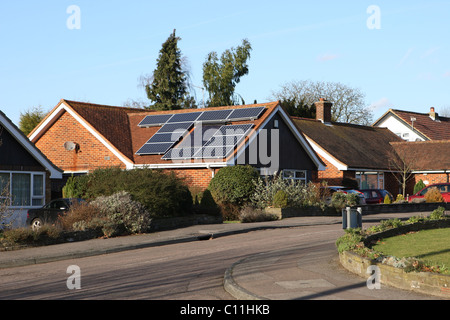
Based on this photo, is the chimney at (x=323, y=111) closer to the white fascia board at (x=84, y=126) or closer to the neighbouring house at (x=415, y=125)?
the neighbouring house at (x=415, y=125)

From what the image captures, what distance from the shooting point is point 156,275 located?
12.7 meters

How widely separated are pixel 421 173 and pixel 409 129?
16.3 m

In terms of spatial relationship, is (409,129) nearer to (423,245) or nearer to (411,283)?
(423,245)

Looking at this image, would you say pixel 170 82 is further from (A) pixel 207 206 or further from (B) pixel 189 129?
(A) pixel 207 206

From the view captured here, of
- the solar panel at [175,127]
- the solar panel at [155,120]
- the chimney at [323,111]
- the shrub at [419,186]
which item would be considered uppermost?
the chimney at [323,111]

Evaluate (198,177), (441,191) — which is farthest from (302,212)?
(441,191)

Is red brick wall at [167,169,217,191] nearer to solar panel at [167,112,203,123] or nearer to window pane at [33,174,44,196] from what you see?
solar panel at [167,112,203,123]

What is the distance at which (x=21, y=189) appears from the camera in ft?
84.0

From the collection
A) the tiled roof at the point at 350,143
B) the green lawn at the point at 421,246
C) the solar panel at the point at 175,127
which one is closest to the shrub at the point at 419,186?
the tiled roof at the point at 350,143

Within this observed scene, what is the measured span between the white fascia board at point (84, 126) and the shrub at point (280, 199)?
8350 mm

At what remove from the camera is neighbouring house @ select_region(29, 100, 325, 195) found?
31.1 m

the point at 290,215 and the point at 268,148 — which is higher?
the point at 268,148

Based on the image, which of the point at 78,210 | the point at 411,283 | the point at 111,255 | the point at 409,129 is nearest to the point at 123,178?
the point at 78,210

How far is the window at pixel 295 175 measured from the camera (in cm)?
3444
